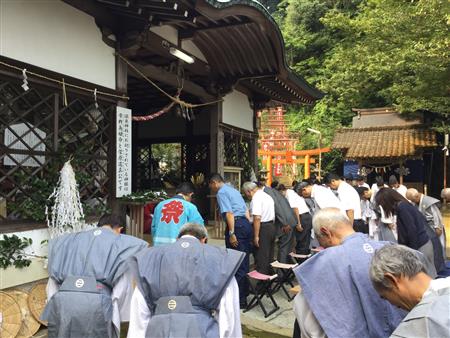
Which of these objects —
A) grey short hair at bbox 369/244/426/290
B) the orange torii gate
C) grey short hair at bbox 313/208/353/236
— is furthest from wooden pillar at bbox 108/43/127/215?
the orange torii gate

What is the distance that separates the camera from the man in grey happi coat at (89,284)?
3109mm

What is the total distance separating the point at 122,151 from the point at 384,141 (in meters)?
15.4

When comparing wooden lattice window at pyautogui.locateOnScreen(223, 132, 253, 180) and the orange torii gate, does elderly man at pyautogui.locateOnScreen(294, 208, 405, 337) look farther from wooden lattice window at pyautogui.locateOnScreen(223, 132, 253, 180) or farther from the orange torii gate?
the orange torii gate

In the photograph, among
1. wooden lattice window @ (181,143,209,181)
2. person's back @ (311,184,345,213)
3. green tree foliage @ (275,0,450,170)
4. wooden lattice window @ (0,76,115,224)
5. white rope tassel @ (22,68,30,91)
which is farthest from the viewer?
green tree foliage @ (275,0,450,170)

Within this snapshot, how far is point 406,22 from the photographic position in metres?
15.6

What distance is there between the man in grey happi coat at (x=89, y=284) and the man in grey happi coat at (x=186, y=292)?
44 cm

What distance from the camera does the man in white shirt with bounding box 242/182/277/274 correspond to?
6484mm

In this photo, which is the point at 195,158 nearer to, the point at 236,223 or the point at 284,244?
the point at 284,244

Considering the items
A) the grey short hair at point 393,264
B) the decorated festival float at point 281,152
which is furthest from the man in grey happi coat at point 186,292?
the decorated festival float at point 281,152

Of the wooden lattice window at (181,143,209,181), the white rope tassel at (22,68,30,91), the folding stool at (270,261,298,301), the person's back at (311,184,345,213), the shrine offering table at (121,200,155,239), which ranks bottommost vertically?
the folding stool at (270,261,298,301)

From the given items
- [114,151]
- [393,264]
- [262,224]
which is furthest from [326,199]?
[393,264]

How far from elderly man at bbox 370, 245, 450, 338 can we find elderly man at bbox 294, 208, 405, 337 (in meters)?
0.47

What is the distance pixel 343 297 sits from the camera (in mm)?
2541

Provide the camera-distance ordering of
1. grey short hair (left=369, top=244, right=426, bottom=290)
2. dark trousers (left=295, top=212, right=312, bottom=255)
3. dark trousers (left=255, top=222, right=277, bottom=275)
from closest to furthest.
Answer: grey short hair (left=369, top=244, right=426, bottom=290)
dark trousers (left=255, top=222, right=277, bottom=275)
dark trousers (left=295, top=212, right=312, bottom=255)
